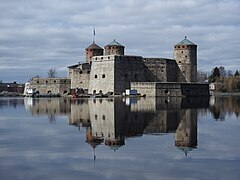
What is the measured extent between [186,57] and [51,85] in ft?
56.2

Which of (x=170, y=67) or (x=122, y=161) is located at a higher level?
(x=170, y=67)

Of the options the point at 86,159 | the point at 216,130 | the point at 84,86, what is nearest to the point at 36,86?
the point at 84,86

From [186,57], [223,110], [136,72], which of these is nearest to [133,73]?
[136,72]

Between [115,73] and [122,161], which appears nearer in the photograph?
[122,161]

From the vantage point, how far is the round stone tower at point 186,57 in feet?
145

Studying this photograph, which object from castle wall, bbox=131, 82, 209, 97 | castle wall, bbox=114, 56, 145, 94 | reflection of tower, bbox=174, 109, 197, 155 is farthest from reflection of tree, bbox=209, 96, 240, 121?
castle wall, bbox=114, 56, 145, 94

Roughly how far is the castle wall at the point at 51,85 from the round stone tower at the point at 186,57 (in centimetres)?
1363

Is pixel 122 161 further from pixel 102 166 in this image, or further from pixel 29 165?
pixel 29 165

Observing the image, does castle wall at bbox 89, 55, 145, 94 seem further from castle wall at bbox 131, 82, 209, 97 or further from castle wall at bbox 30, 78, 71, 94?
castle wall at bbox 30, 78, 71, 94

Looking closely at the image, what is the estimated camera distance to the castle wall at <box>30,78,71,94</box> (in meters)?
48.8

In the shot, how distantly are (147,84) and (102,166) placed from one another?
33920 millimetres

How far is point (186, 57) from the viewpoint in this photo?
44.2 m

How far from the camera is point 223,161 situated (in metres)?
6.08

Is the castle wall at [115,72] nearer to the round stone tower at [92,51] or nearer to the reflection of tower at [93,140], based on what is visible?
the round stone tower at [92,51]
